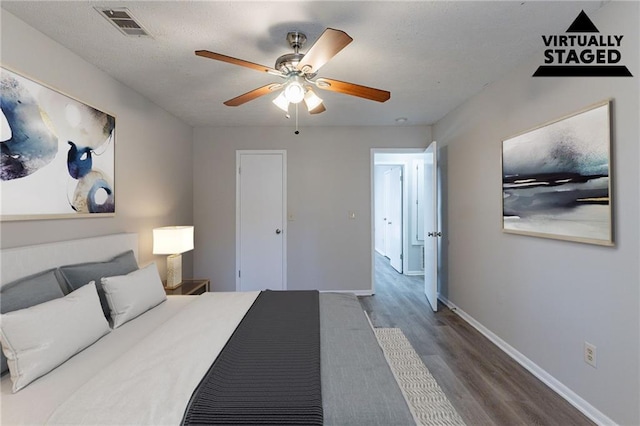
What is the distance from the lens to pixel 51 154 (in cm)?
185

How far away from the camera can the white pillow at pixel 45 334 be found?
1.16 m

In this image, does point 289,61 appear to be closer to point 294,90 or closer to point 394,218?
point 294,90

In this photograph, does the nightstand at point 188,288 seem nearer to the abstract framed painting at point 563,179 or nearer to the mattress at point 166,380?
the mattress at point 166,380

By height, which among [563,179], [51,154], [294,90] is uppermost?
[294,90]

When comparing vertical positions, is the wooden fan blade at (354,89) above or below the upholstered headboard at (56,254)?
above

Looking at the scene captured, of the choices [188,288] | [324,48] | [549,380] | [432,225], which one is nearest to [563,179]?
[549,380]

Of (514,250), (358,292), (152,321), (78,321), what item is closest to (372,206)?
(358,292)

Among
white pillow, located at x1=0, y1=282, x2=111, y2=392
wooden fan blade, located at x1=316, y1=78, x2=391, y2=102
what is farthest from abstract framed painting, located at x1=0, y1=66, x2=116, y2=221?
wooden fan blade, located at x1=316, y1=78, x2=391, y2=102

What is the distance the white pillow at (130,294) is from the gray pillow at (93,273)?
103 millimetres

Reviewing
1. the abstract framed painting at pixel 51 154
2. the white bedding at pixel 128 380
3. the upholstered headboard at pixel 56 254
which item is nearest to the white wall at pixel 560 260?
the white bedding at pixel 128 380

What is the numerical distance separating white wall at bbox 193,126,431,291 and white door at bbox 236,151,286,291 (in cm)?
10

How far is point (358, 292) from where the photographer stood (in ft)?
13.0

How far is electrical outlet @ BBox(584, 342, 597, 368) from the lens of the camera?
5.43ft

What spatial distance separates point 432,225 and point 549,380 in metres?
1.82
